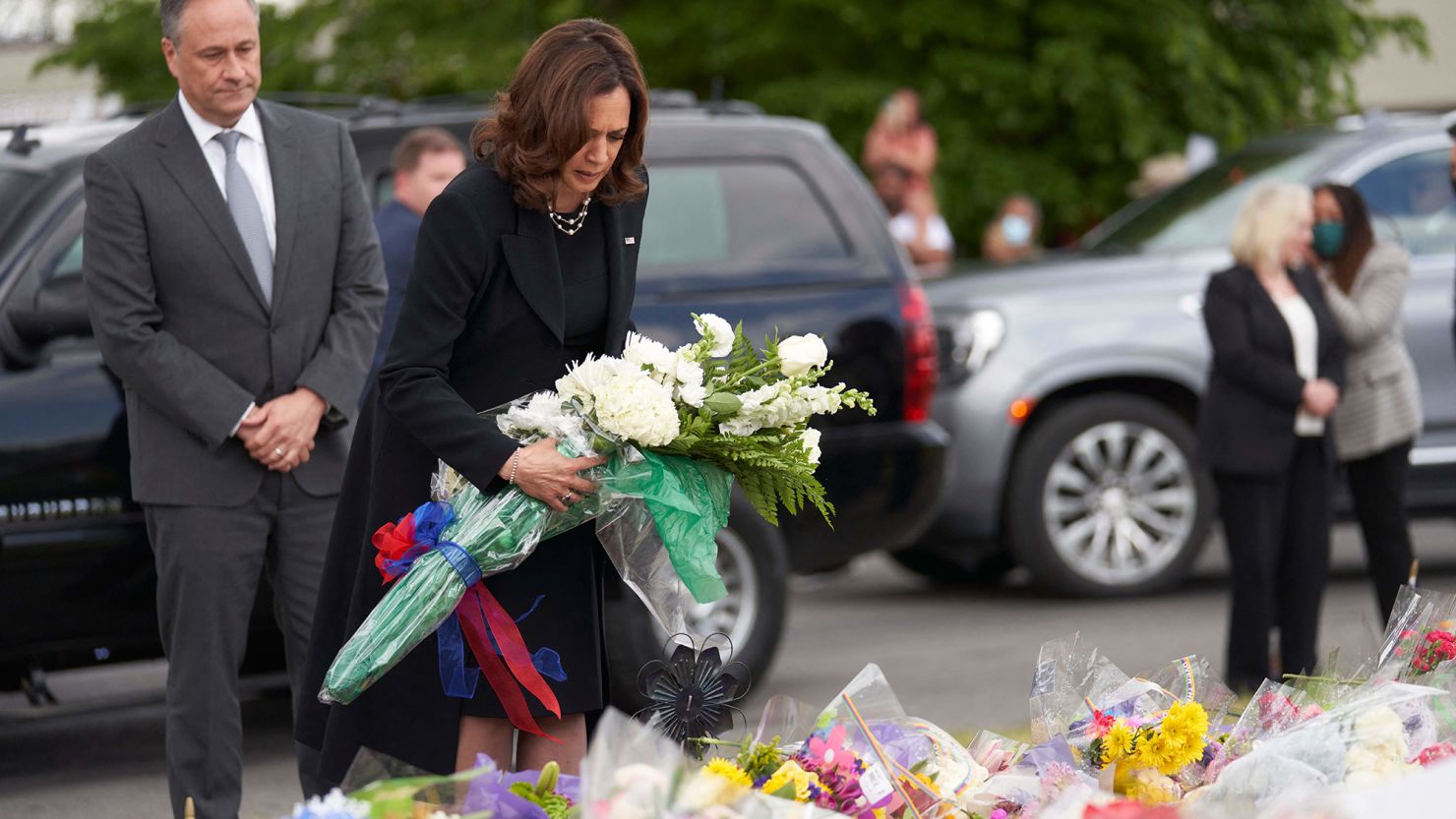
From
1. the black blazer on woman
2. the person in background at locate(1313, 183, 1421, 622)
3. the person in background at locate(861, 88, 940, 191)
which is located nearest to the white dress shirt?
the black blazer on woman

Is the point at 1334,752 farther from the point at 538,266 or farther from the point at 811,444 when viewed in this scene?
the point at 538,266

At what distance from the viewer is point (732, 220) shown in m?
7.26

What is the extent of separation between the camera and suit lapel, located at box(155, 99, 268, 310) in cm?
468

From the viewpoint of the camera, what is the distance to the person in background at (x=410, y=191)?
6.20m

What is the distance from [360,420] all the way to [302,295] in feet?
2.85

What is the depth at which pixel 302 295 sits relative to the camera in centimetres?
480

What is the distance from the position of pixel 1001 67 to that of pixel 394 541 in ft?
36.7

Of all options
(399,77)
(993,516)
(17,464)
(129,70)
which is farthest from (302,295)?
(129,70)

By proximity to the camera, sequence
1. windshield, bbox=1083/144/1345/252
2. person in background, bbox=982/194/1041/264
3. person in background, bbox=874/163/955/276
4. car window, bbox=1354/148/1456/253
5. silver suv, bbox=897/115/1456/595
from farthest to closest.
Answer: person in background, bbox=982/194/1041/264 < person in background, bbox=874/163/955/276 < windshield, bbox=1083/144/1345/252 < car window, bbox=1354/148/1456/253 < silver suv, bbox=897/115/1456/595

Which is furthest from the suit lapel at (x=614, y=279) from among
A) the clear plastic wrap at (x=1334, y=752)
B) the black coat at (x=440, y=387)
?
the clear plastic wrap at (x=1334, y=752)

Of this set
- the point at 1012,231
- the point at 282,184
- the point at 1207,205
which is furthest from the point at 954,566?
the point at 282,184

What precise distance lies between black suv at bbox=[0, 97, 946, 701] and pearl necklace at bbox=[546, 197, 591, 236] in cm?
240

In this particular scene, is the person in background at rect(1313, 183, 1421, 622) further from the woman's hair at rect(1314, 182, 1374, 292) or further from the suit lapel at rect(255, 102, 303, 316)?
the suit lapel at rect(255, 102, 303, 316)

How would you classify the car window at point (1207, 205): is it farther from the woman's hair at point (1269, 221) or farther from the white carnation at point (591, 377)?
the white carnation at point (591, 377)
